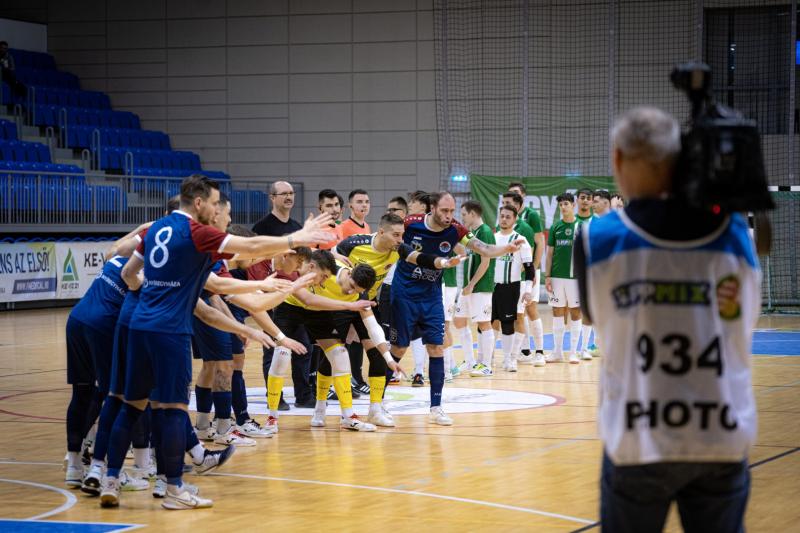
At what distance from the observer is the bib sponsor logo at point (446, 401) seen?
1015 centimetres

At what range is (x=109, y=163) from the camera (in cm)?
2400

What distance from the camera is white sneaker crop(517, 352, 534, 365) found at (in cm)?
1437

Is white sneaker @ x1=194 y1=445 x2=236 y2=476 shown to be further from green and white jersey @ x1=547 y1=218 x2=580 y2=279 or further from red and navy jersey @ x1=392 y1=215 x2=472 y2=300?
green and white jersey @ x1=547 y1=218 x2=580 y2=279

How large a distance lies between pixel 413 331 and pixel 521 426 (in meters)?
1.72

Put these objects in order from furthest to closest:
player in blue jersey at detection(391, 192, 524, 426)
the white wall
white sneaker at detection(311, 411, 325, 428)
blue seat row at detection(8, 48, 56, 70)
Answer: blue seat row at detection(8, 48, 56, 70)
the white wall
player in blue jersey at detection(391, 192, 524, 426)
white sneaker at detection(311, 411, 325, 428)

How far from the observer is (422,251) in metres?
10.2

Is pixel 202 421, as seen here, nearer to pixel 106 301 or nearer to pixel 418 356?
pixel 106 301

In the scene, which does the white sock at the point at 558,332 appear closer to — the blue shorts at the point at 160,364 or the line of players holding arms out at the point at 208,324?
the line of players holding arms out at the point at 208,324

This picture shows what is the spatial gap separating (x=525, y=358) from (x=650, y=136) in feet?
39.1

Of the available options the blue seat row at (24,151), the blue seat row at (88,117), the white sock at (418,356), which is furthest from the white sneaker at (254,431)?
the blue seat row at (88,117)

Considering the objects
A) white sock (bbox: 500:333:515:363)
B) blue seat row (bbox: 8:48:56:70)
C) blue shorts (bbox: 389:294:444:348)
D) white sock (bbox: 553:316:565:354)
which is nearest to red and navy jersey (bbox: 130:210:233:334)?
blue shorts (bbox: 389:294:444:348)

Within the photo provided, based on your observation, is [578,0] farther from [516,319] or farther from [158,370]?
[158,370]

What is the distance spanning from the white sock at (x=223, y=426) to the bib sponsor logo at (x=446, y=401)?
146cm

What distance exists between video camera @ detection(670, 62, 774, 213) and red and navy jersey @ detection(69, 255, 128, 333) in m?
4.58
